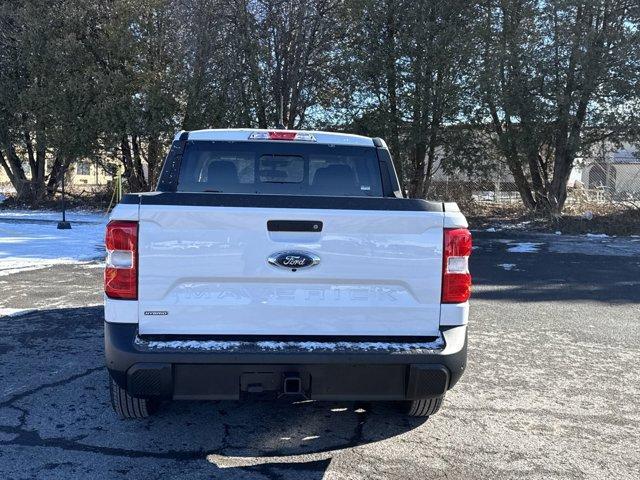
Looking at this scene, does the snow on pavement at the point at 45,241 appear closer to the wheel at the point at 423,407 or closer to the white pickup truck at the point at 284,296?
the white pickup truck at the point at 284,296

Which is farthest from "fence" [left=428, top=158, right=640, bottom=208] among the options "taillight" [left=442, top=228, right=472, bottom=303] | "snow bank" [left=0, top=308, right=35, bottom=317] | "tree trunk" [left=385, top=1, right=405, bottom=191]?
"taillight" [left=442, top=228, right=472, bottom=303]

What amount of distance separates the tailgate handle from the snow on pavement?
325 inches

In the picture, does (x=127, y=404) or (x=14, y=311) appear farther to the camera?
(x=14, y=311)

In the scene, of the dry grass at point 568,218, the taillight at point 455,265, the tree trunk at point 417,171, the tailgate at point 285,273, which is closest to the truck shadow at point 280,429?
the tailgate at point 285,273

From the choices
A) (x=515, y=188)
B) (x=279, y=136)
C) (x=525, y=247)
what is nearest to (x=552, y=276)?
(x=525, y=247)

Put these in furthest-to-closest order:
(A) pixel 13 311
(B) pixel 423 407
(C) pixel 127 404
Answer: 1. (A) pixel 13 311
2. (B) pixel 423 407
3. (C) pixel 127 404

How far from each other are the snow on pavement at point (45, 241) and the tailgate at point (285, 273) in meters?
Result: 7.94

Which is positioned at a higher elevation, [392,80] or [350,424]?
[392,80]

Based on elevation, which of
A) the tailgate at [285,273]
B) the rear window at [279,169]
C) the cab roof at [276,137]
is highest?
the cab roof at [276,137]

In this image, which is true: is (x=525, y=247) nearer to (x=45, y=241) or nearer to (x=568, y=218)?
(x=568, y=218)

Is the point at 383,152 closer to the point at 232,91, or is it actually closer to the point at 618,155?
the point at 232,91

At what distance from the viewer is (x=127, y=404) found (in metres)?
3.98

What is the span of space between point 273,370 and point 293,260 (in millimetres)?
606

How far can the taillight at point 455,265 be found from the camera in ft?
11.3
